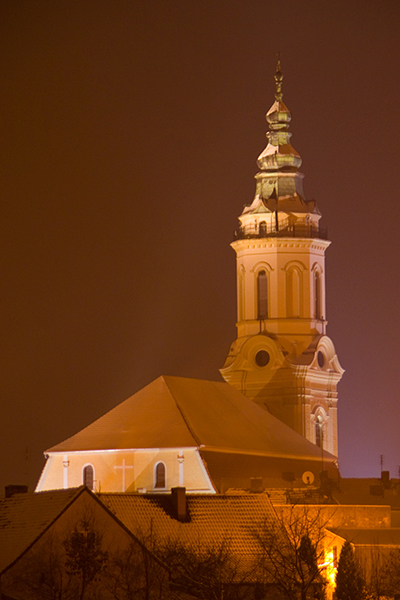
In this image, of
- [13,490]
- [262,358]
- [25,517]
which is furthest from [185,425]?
[25,517]

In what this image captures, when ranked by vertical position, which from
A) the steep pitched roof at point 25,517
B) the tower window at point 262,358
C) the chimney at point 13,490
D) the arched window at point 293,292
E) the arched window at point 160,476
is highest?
the arched window at point 293,292

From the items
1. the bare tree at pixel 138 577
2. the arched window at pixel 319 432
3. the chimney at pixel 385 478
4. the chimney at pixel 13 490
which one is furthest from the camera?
the arched window at pixel 319 432

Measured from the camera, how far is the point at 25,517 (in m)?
→ 71.1

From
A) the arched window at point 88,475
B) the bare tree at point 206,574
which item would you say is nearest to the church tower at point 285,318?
the arched window at point 88,475

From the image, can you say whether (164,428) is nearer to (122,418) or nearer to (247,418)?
(122,418)

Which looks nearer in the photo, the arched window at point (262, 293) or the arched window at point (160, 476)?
the arched window at point (160, 476)

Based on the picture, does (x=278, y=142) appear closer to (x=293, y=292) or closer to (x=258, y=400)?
(x=293, y=292)

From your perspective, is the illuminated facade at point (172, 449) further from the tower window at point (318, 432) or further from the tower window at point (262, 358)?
the tower window at point (318, 432)

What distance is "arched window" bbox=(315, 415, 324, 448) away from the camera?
11531cm

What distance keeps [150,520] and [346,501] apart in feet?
71.7

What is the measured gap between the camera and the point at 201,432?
95.1m

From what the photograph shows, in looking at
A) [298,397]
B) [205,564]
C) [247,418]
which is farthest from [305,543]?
[298,397]

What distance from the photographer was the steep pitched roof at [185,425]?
93938 mm

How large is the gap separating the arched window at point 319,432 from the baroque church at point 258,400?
0.09 m
